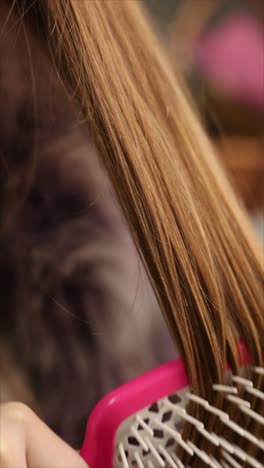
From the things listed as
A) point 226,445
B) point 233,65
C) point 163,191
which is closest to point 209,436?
point 226,445

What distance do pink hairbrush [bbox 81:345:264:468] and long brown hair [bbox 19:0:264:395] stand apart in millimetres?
13

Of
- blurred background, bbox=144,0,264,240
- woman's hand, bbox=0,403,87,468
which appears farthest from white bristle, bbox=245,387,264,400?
blurred background, bbox=144,0,264,240

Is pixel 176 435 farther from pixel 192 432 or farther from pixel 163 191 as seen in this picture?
pixel 163 191

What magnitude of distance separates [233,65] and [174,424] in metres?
0.68

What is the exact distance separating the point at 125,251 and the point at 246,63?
0.51 meters

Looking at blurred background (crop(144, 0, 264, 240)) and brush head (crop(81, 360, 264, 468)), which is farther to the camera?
blurred background (crop(144, 0, 264, 240))

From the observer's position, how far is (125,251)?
0.51m

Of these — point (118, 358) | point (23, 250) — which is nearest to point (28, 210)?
point (23, 250)

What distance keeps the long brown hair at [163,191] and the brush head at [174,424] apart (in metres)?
0.01

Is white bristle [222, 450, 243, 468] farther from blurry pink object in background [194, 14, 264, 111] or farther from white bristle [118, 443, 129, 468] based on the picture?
blurry pink object in background [194, 14, 264, 111]

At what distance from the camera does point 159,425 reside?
1.13ft

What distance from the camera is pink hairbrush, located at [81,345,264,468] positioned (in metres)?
0.34

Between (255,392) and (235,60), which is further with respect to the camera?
(235,60)

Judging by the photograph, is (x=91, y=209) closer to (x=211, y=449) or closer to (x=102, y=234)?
(x=102, y=234)
